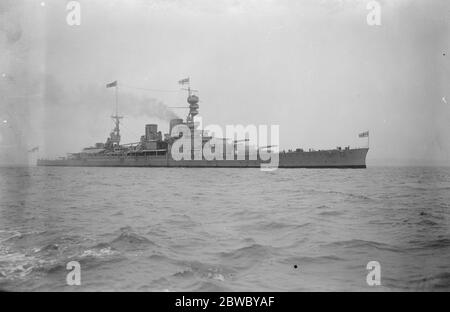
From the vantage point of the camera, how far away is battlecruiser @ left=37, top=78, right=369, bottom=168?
4666cm

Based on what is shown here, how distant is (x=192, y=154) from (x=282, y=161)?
1655cm

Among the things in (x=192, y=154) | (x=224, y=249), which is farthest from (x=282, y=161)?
(x=224, y=249)

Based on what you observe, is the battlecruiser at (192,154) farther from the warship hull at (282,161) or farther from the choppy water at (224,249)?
the choppy water at (224,249)

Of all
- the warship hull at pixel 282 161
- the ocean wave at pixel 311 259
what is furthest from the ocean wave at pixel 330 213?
the warship hull at pixel 282 161

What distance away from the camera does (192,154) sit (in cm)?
5938

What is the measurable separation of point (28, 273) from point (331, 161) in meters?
45.4

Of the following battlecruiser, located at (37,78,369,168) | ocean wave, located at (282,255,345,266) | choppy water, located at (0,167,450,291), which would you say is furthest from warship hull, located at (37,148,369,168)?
ocean wave, located at (282,255,345,266)

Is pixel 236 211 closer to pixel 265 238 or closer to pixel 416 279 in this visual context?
pixel 265 238

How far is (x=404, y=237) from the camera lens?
25.1 ft

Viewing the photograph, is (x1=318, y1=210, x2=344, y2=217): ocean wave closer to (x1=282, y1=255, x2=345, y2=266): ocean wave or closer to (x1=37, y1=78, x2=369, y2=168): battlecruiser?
(x1=282, y1=255, x2=345, y2=266): ocean wave

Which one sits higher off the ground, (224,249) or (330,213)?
(224,249)

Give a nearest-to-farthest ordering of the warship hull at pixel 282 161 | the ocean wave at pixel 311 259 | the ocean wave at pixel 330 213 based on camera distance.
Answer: the ocean wave at pixel 311 259 < the ocean wave at pixel 330 213 < the warship hull at pixel 282 161

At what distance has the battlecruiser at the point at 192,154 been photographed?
153ft

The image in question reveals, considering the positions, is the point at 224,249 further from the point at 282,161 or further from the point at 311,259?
the point at 282,161
